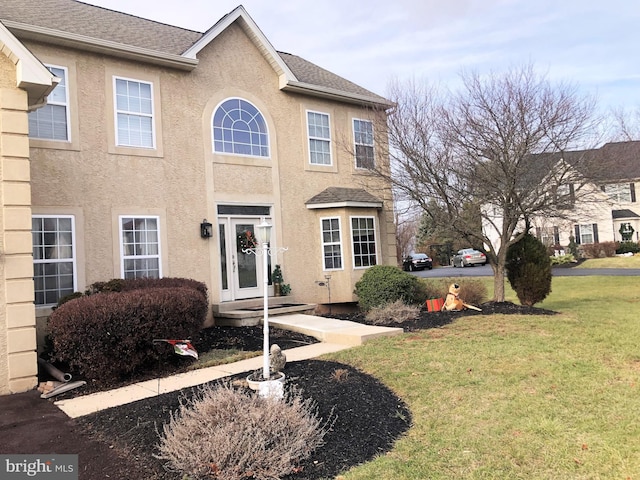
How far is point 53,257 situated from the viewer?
9500 millimetres

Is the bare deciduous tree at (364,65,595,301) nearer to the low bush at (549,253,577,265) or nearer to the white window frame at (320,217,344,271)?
the white window frame at (320,217,344,271)

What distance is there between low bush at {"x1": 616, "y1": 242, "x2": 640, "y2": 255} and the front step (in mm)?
30177

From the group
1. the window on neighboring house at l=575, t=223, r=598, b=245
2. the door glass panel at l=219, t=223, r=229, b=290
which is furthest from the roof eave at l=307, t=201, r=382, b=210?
the window on neighboring house at l=575, t=223, r=598, b=245

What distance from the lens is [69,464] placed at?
4340 millimetres

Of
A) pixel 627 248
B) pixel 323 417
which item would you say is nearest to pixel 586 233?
pixel 627 248

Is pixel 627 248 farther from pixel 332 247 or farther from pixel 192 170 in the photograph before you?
pixel 192 170

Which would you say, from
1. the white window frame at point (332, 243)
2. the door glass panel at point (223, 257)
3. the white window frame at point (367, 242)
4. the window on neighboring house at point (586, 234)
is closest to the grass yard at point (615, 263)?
the window on neighboring house at point (586, 234)

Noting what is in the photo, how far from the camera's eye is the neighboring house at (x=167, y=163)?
7.26m

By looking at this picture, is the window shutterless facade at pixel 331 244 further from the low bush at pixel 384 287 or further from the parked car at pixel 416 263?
the parked car at pixel 416 263

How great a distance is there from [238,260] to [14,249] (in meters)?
6.02

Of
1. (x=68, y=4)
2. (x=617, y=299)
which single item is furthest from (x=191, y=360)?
(x=617, y=299)

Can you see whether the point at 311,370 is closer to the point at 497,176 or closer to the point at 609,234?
the point at 497,176

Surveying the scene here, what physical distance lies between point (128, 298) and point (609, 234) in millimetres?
40211

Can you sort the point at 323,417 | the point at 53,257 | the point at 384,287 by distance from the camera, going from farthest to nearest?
1. the point at 384,287
2. the point at 53,257
3. the point at 323,417
